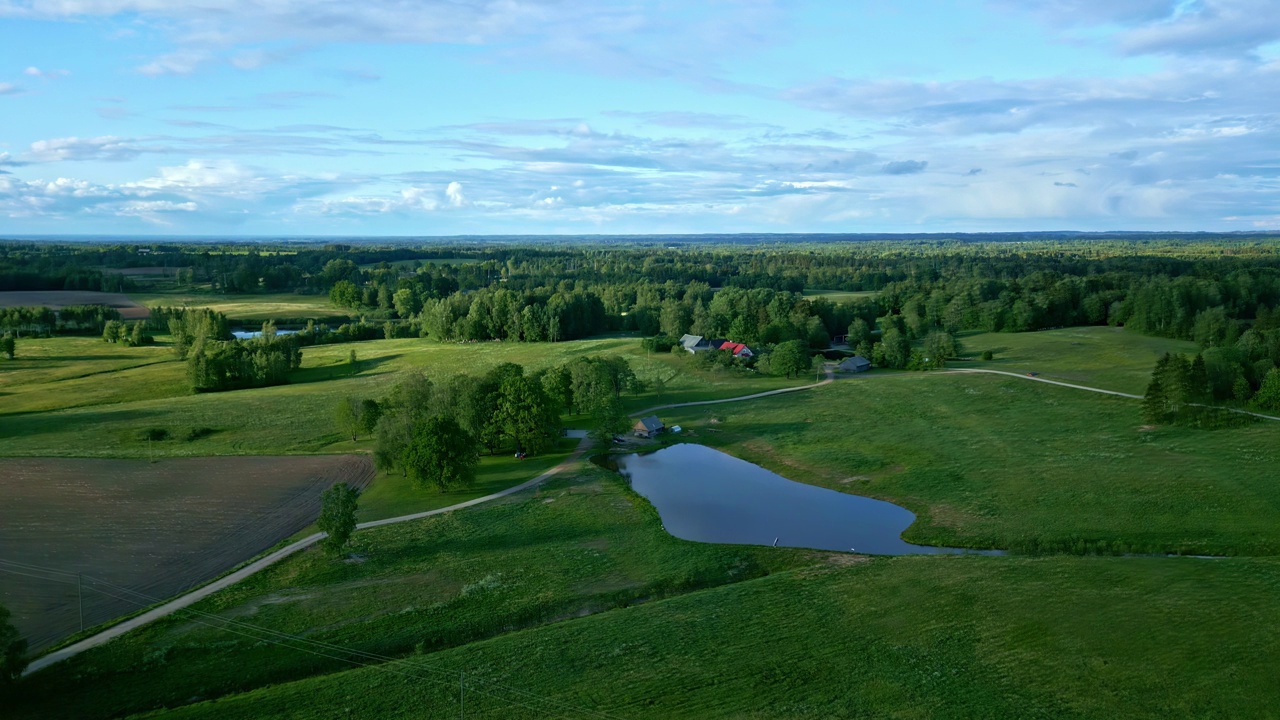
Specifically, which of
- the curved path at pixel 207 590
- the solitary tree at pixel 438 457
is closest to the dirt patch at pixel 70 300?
the solitary tree at pixel 438 457

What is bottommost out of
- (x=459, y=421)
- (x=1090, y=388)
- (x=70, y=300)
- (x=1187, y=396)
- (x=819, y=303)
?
(x=1090, y=388)

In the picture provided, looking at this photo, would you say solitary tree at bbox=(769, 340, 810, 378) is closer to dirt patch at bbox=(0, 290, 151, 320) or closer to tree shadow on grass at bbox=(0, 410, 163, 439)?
tree shadow on grass at bbox=(0, 410, 163, 439)

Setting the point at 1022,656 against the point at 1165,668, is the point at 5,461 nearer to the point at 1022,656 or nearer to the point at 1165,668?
the point at 1022,656

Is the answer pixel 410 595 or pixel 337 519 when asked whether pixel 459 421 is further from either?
pixel 410 595

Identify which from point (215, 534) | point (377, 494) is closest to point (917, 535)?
point (377, 494)

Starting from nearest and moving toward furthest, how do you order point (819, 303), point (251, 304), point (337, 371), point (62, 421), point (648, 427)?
point (648, 427), point (62, 421), point (337, 371), point (819, 303), point (251, 304)

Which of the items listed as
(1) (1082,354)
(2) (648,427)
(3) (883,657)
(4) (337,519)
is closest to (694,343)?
(2) (648,427)
